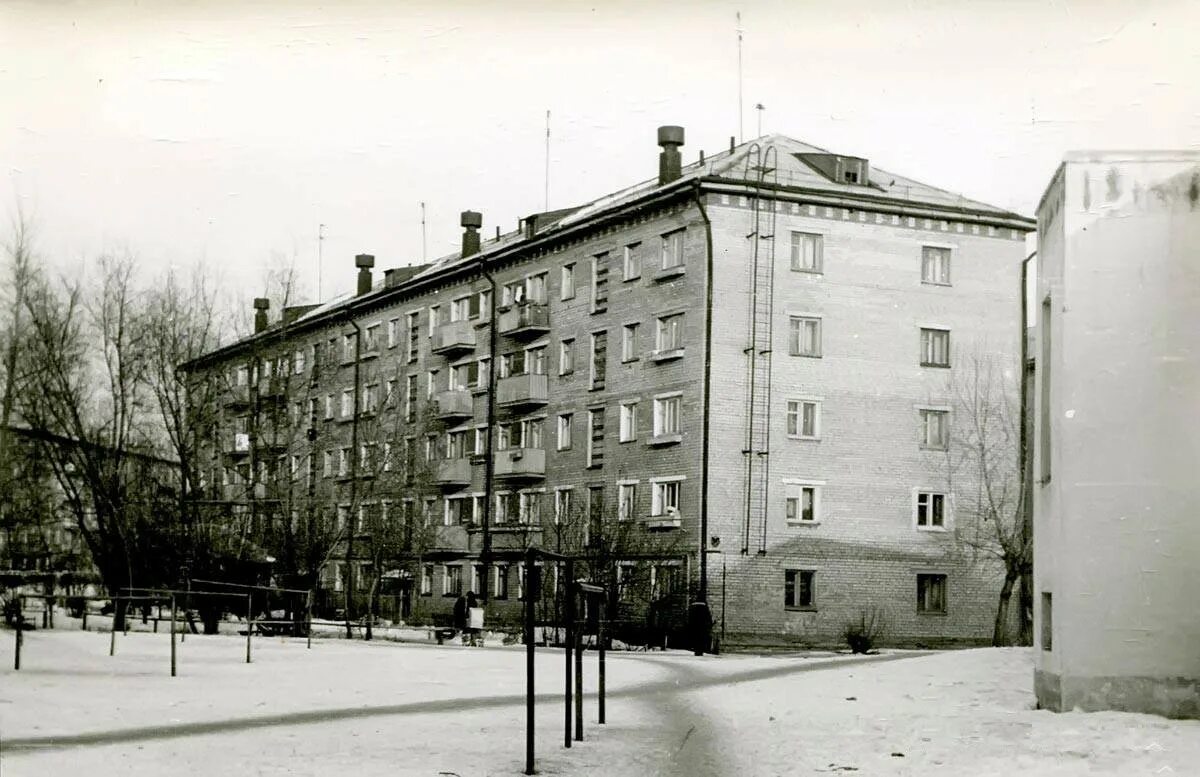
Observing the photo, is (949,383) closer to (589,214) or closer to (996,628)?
(996,628)

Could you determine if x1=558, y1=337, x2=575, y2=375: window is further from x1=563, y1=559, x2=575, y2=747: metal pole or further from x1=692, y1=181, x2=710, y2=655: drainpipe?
x1=563, y1=559, x2=575, y2=747: metal pole

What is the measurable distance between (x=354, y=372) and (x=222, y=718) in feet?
160

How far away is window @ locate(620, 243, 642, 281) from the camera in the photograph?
1770 inches

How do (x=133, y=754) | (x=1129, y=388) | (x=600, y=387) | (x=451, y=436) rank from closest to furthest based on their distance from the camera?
(x=133, y=754) → (x=1129, y=388) → (x=600, y=387) → (x=451, y=436)

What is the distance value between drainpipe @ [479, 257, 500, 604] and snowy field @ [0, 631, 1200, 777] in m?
29.1

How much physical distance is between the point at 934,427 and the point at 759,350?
5.70 metres

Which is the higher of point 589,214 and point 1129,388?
point 589,214

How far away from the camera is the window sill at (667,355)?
4234 centimetres

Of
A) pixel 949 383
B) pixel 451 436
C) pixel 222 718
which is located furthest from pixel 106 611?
pixel 222 718

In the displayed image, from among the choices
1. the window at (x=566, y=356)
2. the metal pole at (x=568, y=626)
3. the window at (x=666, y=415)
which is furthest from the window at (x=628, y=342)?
the metal pole at (x=568, y=626)

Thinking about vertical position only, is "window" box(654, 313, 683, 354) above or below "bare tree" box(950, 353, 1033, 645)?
above

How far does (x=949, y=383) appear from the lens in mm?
42688

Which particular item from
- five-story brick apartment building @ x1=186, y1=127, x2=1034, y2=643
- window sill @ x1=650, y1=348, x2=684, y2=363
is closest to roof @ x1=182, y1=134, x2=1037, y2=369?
five-story brick apartment building @ x1=186, y1=127, x2=1034, y2=643

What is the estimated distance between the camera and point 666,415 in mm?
43094
